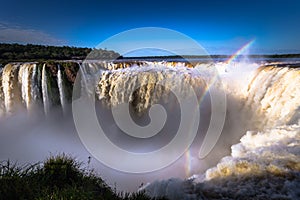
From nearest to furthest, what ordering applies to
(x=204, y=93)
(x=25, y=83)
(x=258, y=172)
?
(x=258, y=172), (x=204, y=93), (x=25, y=83)

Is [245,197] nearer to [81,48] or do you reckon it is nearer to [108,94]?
[108,94]

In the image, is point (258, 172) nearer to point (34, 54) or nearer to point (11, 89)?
point (11, 89)

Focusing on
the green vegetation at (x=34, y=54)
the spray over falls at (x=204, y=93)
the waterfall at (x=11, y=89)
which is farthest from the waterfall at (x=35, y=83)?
the green vegetation at (x=34, y=54)

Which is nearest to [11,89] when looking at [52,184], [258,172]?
[52,184]

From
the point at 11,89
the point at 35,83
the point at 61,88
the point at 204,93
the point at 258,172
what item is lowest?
the point at 258,172

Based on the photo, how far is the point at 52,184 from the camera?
4527mm

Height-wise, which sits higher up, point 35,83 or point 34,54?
point 34,54

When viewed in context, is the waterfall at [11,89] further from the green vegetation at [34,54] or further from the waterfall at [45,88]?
the green vegetation at [34,54]

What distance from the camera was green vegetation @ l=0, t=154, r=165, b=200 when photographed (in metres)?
3.59

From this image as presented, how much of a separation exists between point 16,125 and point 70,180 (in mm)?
14453

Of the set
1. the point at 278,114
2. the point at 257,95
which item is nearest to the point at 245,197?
the point at 278,114

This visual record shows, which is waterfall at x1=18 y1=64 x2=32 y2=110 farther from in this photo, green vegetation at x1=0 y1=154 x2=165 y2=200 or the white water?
the white water

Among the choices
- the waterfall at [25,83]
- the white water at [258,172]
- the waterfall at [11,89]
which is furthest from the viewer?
the waterfall at [11,89]

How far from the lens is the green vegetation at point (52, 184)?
3.59m
